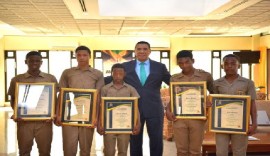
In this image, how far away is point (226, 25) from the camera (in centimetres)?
1416

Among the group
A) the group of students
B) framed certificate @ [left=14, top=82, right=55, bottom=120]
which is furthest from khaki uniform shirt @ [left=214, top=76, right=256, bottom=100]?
framed certificate @ [left=14, top=82, right=55, bottom=120]

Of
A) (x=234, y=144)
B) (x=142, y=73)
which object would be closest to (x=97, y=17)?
(x=142, y=73)

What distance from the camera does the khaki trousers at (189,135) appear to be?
161 inches

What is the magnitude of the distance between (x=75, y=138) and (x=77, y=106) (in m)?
0.35

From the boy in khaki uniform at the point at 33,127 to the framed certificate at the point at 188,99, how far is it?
1.38m

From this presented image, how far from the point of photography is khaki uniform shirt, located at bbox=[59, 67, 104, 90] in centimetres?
407

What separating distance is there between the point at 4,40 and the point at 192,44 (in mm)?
9197

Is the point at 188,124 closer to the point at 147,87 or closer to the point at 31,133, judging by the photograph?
the point at 147,87

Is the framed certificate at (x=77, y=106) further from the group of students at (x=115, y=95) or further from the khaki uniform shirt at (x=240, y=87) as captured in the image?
the khaki uniform shirt at (x=240, y=87)

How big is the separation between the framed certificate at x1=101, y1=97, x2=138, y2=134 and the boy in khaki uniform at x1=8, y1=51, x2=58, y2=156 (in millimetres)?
627

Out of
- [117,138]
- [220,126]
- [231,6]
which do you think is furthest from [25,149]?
[231,6]

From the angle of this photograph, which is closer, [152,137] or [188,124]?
[188,124]

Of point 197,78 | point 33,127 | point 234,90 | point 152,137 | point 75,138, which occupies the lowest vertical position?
point 152,137

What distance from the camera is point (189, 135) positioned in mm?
4141
